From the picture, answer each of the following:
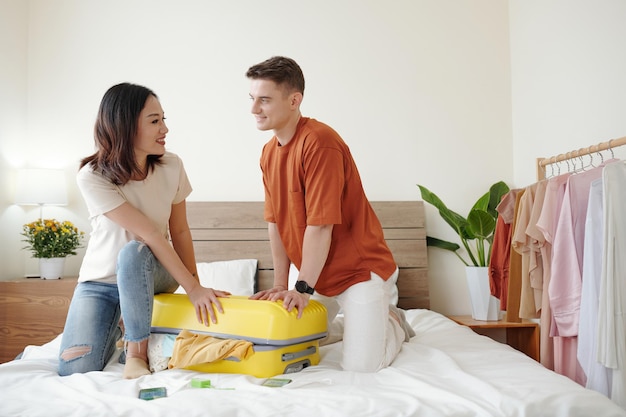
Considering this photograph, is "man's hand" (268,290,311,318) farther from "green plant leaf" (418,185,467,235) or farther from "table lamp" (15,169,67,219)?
"table lamp" (15,169,67,219)

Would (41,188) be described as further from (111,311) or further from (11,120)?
(111,311)

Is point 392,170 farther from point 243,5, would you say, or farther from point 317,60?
point 243,5

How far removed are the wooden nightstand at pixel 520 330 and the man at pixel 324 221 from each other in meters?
1.23

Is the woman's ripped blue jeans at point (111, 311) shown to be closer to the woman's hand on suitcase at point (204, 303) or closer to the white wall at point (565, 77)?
the woman's hand on suitcase at point (204, 303)

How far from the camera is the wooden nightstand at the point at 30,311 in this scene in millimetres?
3199

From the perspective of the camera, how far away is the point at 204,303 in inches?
69.8

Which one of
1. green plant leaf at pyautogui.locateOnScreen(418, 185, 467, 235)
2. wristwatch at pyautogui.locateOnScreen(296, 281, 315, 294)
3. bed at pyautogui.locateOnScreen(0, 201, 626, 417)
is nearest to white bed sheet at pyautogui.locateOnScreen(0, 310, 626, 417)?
bed at pyautogui.locateOnScreen(0, 201, 626, 417)

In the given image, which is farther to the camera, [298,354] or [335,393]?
[298,354]

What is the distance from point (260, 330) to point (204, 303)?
0.22 meters

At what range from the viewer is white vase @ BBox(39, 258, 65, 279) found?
131 inches

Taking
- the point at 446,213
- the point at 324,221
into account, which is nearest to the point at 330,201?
the point at 324,221

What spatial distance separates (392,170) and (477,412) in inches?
94.4

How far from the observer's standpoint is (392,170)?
3.61 metres

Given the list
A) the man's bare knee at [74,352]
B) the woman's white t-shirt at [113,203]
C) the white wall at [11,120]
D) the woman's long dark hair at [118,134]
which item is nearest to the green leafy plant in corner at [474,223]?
the woman's white t-shirt at [113,203]
